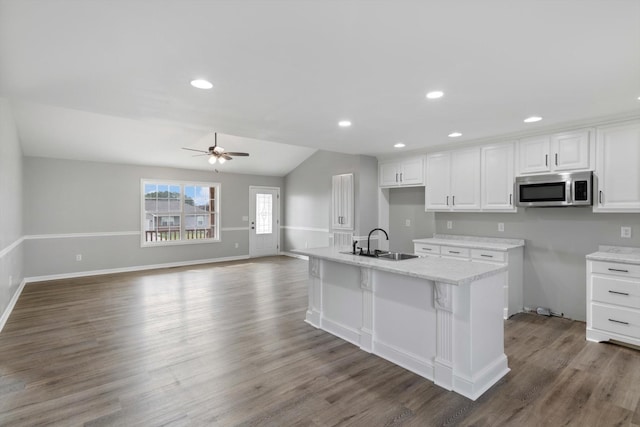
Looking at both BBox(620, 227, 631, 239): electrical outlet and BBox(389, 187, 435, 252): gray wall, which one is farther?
BBox(389, 187, 435, 252): gray wall

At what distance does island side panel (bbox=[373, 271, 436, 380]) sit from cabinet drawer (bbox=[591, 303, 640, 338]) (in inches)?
83.1

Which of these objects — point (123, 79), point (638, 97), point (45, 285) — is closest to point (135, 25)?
point (123, 79)

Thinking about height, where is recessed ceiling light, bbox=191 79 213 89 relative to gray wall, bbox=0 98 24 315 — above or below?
above

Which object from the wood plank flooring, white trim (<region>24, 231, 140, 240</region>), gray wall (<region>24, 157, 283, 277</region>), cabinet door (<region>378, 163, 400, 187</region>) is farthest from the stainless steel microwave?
white trim (<region>24, 231, 140, 240</region>)

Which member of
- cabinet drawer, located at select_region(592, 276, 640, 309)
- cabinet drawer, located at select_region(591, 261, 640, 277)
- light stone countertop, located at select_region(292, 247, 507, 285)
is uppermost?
light stone countertop, located at select_region(292, 247, 507, 285)

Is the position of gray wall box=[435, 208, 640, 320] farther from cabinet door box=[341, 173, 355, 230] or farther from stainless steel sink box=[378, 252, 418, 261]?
cabinet door box=[341, 173, 355, 230]

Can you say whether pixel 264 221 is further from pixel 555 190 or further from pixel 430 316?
pixel 430 316

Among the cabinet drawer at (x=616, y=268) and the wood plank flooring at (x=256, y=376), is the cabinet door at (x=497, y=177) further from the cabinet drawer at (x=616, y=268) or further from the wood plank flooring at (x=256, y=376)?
the wood plank flooring at (x=256, y=376)

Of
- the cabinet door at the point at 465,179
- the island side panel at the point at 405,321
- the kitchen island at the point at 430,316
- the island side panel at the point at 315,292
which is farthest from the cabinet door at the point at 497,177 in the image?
the island side panel at the point at 315,292

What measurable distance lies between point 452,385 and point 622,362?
5.89 feet

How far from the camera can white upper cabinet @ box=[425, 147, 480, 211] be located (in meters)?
4.73

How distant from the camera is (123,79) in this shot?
260cm

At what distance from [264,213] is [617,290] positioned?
7.70 meters

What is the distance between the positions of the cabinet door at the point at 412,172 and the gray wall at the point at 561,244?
1.35 m
